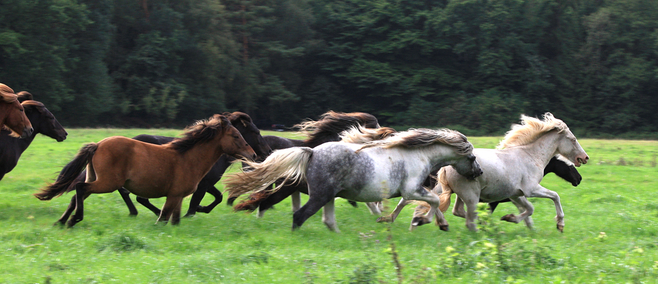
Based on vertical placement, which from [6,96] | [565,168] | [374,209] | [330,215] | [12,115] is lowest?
[374,209]

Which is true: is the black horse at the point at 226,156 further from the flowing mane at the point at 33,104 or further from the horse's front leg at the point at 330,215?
the horse's front leg at the point at 330,215

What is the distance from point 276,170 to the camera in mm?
7871

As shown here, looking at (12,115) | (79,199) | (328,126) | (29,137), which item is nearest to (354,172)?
(328,126)

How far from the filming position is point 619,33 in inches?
1695

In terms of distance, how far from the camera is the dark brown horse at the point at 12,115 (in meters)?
8.12

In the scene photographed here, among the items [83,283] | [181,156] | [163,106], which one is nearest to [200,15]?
[163,106]

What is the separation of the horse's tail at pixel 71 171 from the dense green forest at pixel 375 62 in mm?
31259

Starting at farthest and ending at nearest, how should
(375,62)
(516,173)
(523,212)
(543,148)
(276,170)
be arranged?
(375,62) < (543,148) < (523,212) < (516,173) < (276,170)

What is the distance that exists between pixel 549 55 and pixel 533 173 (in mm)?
40873

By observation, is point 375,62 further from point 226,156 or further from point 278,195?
point 278,195

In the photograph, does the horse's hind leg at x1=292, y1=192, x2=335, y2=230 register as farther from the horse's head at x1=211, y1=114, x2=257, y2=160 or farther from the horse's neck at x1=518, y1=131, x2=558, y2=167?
the horse's neck at x1=518, y1=131, x2=558, y2=167

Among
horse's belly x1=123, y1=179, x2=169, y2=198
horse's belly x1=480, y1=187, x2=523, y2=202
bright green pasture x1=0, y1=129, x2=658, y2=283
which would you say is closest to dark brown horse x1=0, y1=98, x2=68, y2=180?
bright green pasture x1=0, y1=129, x2=658, y2=283

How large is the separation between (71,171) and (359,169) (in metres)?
3.55

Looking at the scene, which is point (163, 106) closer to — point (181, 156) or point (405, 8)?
point (405, 8)
